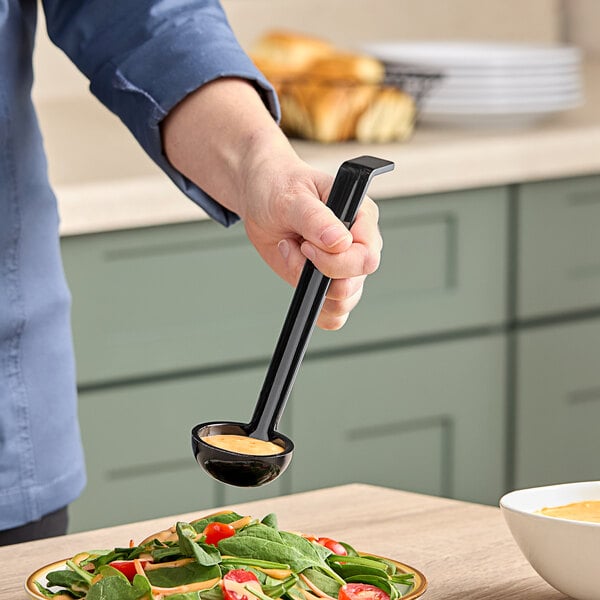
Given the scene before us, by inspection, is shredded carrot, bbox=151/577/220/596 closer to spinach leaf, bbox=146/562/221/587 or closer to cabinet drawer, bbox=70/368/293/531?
spinach leaf, bbox=146/562/221/587

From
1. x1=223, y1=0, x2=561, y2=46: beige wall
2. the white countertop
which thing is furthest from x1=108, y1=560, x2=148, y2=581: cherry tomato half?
x1=223, y1=0, x2=561, y2=46: beige wall

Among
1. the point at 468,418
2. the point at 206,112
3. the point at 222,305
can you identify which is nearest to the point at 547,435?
the point at 468,418

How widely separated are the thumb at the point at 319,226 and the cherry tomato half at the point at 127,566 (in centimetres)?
22

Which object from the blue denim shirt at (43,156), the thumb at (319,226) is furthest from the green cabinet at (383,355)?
the thumb at (319,226)

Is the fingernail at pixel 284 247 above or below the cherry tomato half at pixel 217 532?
above

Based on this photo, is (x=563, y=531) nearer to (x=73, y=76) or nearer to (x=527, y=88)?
(x=527, y=88)

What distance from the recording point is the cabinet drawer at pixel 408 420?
1.87 meters

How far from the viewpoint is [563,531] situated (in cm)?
80

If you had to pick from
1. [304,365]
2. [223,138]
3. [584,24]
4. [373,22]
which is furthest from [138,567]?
[584,24]

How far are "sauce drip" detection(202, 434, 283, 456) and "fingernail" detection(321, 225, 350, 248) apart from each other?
5.1 inches

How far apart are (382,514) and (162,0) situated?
415mm

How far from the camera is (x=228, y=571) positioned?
759 mm

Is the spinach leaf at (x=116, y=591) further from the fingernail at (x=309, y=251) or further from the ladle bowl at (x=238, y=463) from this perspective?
the fingernail at (x=309, y=251)

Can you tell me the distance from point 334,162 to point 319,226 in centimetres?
97
